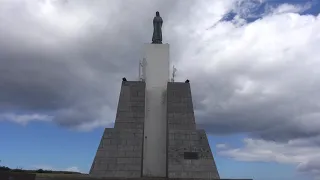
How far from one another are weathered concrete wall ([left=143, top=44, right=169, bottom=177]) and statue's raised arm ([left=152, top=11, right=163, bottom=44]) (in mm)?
803

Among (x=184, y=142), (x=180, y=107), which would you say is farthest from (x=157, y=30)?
(x=184, y=142)

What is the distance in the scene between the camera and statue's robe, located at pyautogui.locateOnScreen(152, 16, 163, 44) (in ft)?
78.7

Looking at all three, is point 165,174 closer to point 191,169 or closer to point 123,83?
point 191,169

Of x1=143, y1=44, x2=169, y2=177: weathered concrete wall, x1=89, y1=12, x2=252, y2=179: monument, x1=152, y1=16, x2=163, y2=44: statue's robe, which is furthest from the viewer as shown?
x1=152, y1=16, x2=163, y2=44: statue's robe

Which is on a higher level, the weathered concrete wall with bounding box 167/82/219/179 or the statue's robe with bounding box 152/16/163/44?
the statue's robe with bounding box 152/16/163/44

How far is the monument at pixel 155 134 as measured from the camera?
1978 centimetres

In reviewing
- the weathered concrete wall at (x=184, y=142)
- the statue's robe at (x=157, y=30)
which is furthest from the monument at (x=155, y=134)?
the statue's robe at (x=157, y=30)

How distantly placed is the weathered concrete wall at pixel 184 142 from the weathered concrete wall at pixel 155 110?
84cm

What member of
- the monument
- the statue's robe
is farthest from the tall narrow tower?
the statue's robe

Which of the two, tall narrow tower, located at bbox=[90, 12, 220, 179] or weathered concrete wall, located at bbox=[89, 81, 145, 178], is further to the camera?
tall narrow tower, located at bbox=[90, 12, 220, 179]

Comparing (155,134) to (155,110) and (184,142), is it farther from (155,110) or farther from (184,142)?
(184,142)

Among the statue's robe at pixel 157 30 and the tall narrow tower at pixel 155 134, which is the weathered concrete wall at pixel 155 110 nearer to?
the tall narrow tower at pixel 155 134

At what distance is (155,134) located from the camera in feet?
71.2

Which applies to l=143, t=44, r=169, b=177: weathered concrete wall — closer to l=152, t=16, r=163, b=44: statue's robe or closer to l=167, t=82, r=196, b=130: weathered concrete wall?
l=167, t=82, r=196, b=130: weathered concrete wall
